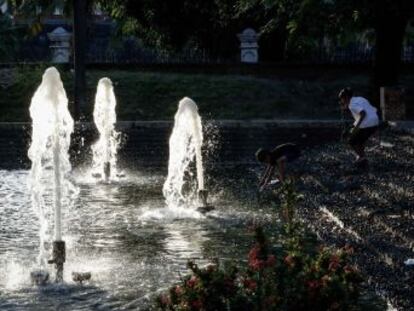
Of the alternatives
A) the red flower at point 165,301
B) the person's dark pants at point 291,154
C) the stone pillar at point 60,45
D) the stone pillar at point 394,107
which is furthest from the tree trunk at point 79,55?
the red flower at point 165,301

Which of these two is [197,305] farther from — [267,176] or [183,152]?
[183,152]

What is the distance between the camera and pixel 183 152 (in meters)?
18.0

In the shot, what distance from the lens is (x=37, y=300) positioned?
863 centimetres

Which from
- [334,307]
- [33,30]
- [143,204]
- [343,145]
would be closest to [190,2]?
[33,30]

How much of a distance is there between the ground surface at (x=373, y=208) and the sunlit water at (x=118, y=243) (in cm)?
102

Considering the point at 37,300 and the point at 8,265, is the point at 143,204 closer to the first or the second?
the point at 8,265

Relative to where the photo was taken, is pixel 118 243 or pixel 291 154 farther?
pixel 291 154

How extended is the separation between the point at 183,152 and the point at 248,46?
19916 millimetres

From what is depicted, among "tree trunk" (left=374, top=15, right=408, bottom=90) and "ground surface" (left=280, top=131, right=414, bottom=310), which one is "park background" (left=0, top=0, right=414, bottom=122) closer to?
"tree trunk" (left=374, top=15, right=408, bottom=90)

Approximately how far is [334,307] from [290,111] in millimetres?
24987

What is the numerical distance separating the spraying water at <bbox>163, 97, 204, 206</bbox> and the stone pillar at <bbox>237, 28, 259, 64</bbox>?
1926 centimetres

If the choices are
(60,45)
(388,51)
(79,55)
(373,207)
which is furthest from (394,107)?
(60,45)

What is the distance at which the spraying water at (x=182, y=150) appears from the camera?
15422 millimetres

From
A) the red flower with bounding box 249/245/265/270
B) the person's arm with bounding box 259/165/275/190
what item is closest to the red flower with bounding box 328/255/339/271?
the red flower with bounding box 249/245/265/270
